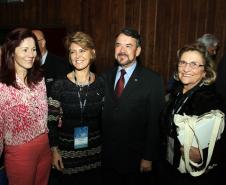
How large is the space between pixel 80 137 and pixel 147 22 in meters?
2.28

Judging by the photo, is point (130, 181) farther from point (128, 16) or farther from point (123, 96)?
point (128, 16)

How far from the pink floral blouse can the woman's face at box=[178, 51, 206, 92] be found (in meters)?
1.15

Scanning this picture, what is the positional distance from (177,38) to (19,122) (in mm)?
2542

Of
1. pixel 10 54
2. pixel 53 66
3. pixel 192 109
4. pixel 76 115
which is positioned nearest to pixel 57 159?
pixel 76 115

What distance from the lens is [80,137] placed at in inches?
101

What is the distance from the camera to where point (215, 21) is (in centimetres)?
383

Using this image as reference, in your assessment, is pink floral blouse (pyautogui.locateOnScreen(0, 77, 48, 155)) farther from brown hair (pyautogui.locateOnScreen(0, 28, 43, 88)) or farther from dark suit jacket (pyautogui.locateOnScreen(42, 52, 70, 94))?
dark suit jacket (pyautogui.locateOnScreen(42, 52, 70, 94))

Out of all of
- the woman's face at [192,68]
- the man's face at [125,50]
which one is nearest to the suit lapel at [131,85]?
the man's face at [125,50]

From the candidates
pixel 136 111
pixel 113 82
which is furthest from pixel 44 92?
pixel 136 111

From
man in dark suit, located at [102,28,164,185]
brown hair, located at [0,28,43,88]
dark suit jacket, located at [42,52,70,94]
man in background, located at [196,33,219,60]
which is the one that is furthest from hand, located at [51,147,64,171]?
man in background, located at [196,33,219,60]

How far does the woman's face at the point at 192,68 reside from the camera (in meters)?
2.23

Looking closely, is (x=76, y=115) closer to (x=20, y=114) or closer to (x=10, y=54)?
(x=20, y=114)

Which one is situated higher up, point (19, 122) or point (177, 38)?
point (177, 38)

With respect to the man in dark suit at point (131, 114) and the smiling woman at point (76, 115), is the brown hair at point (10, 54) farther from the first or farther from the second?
the man in dark suit at point (131, 114)
